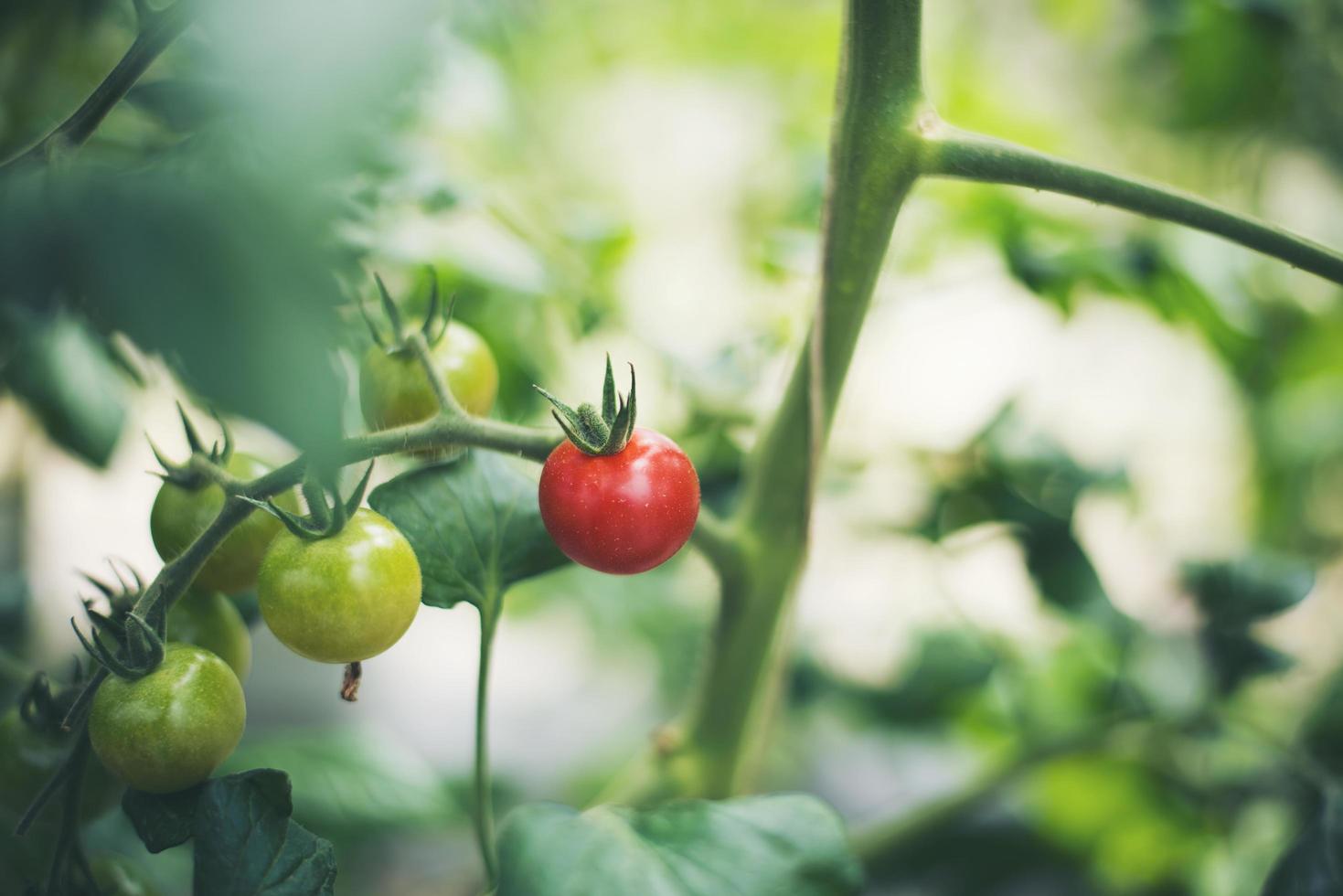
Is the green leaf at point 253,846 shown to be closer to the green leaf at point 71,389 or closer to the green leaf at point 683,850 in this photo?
the green leaf at point 683,850

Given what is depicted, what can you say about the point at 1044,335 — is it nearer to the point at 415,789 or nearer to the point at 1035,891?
the point at 1035,891

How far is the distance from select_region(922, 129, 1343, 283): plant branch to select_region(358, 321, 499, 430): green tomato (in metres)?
0.17

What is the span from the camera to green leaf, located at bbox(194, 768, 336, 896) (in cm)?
27

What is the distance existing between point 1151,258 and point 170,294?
566 mm

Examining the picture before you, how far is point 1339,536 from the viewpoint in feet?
3.52

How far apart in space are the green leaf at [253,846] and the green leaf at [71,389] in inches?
9.0

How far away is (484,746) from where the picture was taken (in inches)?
13.7

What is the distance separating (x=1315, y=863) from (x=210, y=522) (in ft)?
1.48

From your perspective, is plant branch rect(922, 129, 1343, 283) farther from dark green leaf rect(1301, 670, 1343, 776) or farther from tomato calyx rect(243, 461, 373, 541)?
dark green leaf rect(1301, 670, 1343, 776)

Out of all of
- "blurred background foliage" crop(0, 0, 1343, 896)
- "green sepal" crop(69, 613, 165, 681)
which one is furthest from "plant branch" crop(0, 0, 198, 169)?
"green sepal" crop(69, 613, 165, 681)

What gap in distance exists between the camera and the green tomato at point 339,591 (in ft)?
0.83

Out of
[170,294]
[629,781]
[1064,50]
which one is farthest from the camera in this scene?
[1064,50]

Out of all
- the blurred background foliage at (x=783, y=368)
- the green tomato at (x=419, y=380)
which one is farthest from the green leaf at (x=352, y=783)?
the green tomato at (x=419, y=380)

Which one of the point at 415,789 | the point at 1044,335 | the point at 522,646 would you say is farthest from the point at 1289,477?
the point at 415,789
